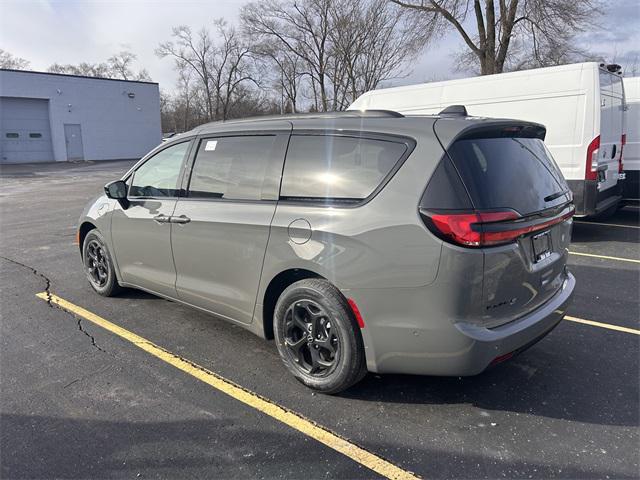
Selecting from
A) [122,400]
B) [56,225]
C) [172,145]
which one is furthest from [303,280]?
[56,225]

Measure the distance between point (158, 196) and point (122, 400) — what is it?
184 cm

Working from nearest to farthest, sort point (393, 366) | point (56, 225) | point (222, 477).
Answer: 1. point (222, 477)
2. point (393, 366)
3. point (56, 225)

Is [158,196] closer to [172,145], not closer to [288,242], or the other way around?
[172,145]

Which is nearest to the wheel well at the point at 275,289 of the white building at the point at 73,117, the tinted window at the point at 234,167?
the tinted window at the point at 234,167

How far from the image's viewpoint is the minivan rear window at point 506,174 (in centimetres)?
258

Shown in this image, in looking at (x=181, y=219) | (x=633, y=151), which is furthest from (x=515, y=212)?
(x=633, y=151)

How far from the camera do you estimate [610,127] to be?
7688 mm

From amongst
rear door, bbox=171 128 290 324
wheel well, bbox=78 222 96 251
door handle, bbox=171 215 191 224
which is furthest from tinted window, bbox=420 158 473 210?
wheel well, bbox=78 222 96 251

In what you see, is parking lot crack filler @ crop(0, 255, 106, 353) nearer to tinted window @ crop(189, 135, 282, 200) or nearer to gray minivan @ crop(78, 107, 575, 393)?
gray minivan @ crop(78, 107, 575, 393)

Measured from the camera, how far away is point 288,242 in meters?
3.05

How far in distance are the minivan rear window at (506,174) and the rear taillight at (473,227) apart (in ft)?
0.24

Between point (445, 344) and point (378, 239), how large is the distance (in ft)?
2.27

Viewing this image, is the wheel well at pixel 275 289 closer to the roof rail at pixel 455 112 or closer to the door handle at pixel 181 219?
the door handle at pixel 181 219

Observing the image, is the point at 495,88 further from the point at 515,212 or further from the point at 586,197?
the point at 515,212
